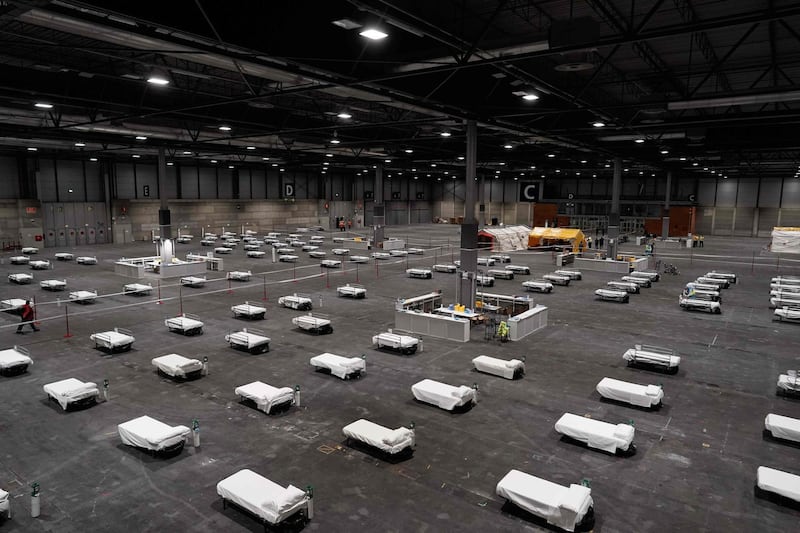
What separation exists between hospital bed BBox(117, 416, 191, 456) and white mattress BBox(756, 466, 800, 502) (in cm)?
1387

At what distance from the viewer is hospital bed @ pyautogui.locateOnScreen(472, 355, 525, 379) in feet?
60.8

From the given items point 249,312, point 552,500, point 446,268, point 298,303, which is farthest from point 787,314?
point 249,312

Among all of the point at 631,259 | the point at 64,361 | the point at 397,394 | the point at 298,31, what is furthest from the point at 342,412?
the point at 631,259

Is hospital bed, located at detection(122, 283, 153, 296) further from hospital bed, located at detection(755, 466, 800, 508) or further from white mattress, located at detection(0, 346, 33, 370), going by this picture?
hospital bed, located at detection(755, 466, 800, 508)

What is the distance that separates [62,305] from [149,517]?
25.1 meters

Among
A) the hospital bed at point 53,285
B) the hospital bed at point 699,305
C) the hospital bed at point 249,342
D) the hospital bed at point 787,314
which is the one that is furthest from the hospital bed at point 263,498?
the hospital bed at point 53,285

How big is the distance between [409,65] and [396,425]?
39.1ft

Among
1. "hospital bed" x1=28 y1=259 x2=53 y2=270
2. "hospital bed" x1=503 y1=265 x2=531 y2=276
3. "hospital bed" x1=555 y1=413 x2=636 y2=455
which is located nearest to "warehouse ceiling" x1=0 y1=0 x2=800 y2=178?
"hospital bed" x1=555 y1=413 x2=636 y2=455

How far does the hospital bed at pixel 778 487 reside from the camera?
10680mm

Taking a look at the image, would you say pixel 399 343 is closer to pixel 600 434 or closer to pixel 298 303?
pixel 600 434

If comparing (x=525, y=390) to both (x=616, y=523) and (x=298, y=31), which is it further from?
(x=298, y=31)

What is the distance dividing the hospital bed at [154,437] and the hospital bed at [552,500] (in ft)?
26.7

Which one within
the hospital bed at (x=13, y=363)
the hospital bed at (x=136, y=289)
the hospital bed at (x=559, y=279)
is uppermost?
the hospital bed at (x=559, y=279)

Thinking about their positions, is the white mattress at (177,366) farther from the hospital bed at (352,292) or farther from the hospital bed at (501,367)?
the hospital bed at (352,292)
